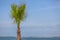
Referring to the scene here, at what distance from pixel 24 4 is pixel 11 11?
0.79 meters

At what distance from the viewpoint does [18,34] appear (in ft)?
34.3

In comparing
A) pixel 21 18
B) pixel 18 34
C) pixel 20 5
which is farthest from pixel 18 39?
pixel 20 5

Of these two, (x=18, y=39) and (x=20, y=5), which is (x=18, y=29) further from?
(x=20, y=5)

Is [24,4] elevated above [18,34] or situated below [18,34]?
above

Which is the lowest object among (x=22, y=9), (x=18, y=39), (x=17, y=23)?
(x=18, y=39)

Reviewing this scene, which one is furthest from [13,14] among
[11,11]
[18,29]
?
[18,29]

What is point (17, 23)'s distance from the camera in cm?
1074

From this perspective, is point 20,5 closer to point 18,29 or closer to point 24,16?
point 24,16

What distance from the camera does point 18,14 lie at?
10.8 metres

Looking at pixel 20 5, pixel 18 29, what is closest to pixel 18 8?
pixel 20 5

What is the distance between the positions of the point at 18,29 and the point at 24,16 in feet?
2.82

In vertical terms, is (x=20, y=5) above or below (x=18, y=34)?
above

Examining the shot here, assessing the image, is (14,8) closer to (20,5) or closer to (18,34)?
(20,5)

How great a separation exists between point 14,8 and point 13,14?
342mm
